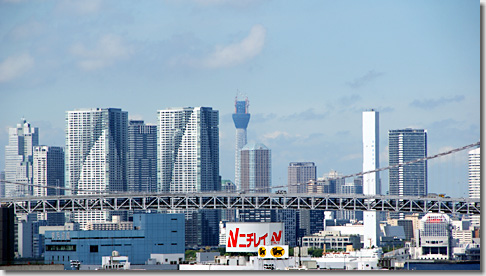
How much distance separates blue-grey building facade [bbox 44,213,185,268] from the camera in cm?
9806

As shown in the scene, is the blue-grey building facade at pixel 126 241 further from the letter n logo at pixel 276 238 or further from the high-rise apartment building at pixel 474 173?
the letter n logo at pixel 276 238

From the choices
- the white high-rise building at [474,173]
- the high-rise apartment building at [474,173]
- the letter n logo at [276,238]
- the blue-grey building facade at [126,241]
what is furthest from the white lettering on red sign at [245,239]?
the high-rise apartment building at [474,173]

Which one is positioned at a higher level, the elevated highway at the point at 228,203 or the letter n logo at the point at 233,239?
the elevated highway at the point at 228,203

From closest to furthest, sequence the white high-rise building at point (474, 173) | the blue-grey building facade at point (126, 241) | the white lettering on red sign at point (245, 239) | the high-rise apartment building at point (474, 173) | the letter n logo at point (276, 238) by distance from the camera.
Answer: the letter n logo at point (276, 238) → the white lettering on red sign at point (245, 239) → the blue-grey building facade at point (126, 241) → the white high-rise building at point (474, 173) → the high-rise apartment building at point (474, 173)

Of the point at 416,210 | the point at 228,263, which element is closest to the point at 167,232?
the point at 416,210

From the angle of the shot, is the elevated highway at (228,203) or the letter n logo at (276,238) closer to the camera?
the letter n logo at (276,238)

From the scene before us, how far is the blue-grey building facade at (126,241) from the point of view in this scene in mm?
98062

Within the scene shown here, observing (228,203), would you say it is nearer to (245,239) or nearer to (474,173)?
(474,173)

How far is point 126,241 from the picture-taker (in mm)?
103125

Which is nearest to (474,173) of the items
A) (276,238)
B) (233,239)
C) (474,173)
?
(474,173)

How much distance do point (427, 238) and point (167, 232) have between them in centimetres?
8357

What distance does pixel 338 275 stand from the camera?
3173cm

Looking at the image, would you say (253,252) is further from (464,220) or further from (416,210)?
(464,220)

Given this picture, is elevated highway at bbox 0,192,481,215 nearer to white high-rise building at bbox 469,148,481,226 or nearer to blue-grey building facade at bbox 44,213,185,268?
blue-grey building facade at bbox 44,213,185,268
